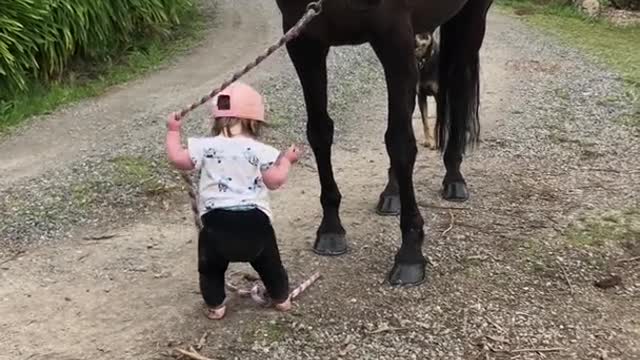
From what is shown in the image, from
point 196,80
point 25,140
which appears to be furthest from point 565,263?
point 196,80

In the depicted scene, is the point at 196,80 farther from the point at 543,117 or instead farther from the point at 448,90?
the point at 448,90

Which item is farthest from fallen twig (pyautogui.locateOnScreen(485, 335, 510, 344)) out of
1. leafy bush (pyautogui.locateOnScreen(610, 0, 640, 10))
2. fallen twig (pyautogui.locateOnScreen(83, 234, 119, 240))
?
leafy bush (pyautogui.locateOnScreen(610, 0, 640, 10))

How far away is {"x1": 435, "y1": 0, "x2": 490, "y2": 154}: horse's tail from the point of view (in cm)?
449

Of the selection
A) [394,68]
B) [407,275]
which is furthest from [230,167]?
[407,275]

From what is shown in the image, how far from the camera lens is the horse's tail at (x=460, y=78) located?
177 inches

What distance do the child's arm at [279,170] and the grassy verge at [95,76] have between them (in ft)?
13.1

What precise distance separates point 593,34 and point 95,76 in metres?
6.35

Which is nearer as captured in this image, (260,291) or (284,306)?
(284,306)

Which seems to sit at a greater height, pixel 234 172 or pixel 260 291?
pixel 234 172

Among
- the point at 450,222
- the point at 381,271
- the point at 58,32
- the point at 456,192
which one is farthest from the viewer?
the point at 58,32

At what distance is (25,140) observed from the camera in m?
6.34

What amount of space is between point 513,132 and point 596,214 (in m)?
1.73

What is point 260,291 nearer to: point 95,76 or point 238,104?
point 238,104

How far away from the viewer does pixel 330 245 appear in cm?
407
